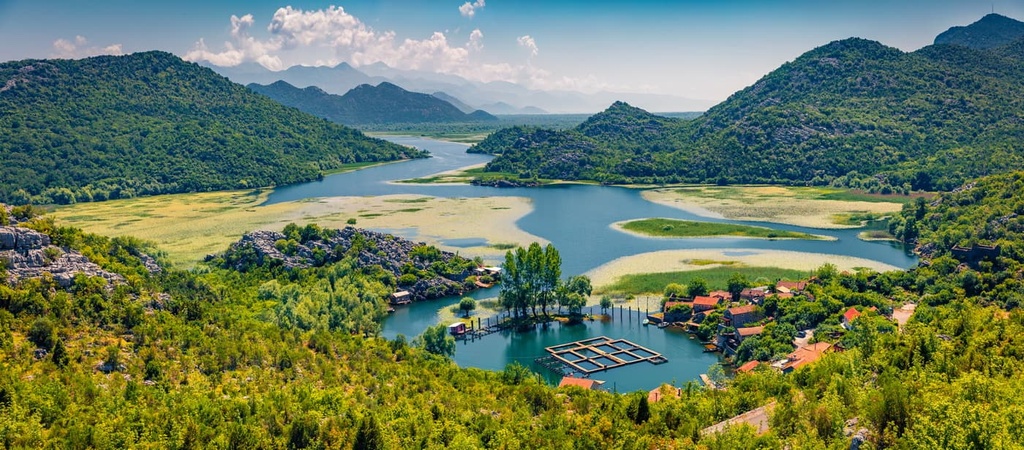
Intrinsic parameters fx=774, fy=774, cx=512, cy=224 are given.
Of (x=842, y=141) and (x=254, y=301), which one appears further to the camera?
(x=842, y=141)

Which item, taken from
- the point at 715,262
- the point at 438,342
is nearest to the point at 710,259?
the point at 715,262

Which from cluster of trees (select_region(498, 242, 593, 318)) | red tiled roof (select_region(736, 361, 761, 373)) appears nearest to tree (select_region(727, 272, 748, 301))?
cluster of trees (select_region(498, 242, 593, 318))

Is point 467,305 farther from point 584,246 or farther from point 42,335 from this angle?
point 42,335

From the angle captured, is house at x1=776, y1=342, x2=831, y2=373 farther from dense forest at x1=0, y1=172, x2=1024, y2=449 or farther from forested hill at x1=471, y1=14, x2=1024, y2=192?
forested hill at x1=471, y1=14, x2=1024, y2=192

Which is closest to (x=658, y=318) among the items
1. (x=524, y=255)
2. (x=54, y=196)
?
(x=524, y=255)

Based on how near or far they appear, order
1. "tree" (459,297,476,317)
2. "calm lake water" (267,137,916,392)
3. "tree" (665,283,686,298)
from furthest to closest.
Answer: "tree" (665,283,686,298), "tree" (459,297,476,317), "calm lake water" (267,137,916,392)

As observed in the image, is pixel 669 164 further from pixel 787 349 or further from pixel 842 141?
pixel 787 349
